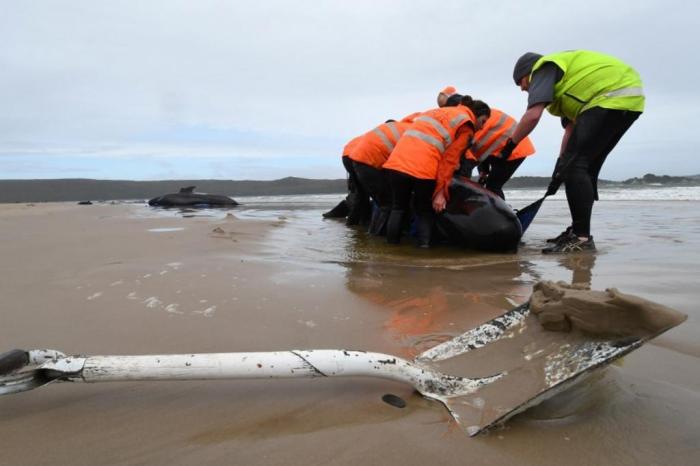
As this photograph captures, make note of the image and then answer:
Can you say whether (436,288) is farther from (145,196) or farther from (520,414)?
(145,196)

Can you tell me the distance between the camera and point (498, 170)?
577 centimetres

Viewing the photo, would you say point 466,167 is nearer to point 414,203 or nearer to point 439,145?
point 414,203

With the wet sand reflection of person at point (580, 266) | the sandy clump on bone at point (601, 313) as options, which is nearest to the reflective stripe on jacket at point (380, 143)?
the wet sand reflection of person at point (580, 266)

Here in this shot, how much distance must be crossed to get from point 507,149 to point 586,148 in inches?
37.3

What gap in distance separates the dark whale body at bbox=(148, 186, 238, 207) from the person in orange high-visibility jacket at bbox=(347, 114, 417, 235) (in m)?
10.9

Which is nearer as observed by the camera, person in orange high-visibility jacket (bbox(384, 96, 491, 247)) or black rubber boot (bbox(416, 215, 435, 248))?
person in orange high-visibility jacket (bbox(384, 96, 491, 247))

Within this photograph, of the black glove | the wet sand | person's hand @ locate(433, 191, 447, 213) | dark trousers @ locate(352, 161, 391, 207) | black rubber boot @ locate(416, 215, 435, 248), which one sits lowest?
the wet sand

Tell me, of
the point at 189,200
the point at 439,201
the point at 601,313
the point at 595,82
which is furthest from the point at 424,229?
the point at 189,200

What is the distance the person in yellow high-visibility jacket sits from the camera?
14.2 feet

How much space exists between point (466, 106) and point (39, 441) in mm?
4758

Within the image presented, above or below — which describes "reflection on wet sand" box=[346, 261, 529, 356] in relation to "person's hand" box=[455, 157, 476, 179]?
below

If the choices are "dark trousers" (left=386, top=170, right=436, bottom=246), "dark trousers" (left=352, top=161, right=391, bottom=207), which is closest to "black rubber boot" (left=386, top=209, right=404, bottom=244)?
"dark trousers" (left=386, top=170, right=436, bottom=246)

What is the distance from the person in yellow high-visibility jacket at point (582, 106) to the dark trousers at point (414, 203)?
1102 millimetres

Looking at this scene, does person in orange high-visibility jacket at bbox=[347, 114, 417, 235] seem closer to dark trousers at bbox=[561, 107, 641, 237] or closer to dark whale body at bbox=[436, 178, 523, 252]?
dark whale body at bbox=[436, 178, 523, 252]
